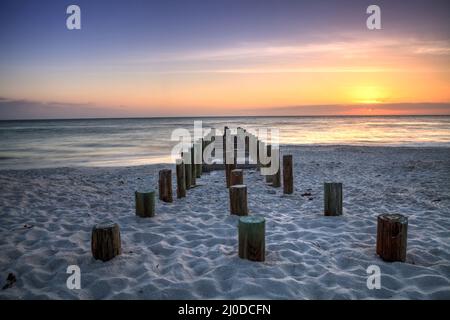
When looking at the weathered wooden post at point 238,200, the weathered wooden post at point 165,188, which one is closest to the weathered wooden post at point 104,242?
the weathered wooden post at point 238,200

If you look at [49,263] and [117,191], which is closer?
[49,263]

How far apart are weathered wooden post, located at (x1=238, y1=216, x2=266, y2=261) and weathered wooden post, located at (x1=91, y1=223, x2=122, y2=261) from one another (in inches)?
61.7

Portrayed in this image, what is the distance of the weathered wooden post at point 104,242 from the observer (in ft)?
12.8

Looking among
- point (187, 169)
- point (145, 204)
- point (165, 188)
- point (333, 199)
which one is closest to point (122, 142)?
point (187, 169)

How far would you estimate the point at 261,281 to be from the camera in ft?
11.3

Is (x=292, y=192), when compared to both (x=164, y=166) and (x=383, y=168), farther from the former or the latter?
(x=164, y=166)

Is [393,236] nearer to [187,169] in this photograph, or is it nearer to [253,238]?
[253,238]

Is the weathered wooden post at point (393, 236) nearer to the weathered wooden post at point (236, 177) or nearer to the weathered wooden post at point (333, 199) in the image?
the weathered wooden post at point (333, 199)

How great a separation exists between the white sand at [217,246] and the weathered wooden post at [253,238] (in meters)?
0.12

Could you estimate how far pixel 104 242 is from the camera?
3.90 meters

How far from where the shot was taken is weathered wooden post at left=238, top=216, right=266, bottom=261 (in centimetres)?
386

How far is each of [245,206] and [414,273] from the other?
9.18 ft

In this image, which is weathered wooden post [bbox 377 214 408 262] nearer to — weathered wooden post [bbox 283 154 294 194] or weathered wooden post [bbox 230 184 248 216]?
weathered wooden post [bbox 230 184 248 216]
